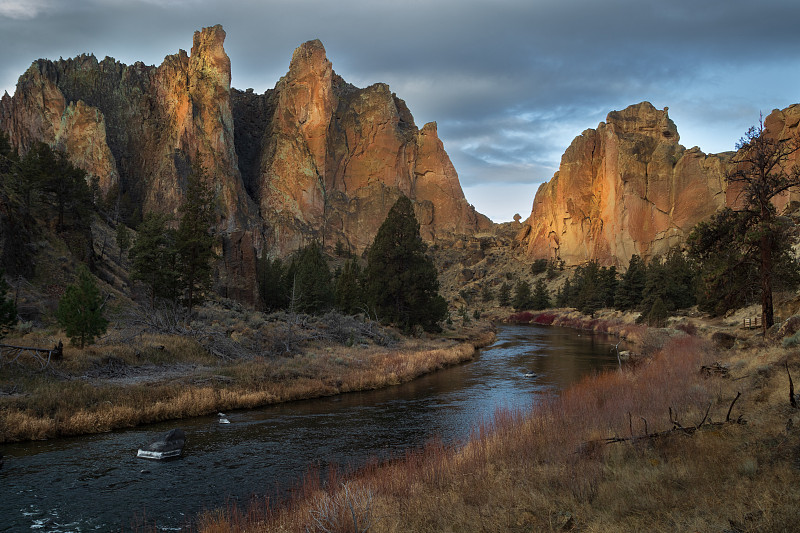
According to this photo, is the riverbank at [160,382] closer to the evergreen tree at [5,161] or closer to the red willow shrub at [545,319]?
the evergreen tree at [5,161]

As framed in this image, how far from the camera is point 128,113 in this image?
405ft

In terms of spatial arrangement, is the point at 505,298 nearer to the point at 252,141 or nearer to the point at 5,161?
the point at 5,161

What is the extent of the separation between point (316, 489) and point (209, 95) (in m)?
131

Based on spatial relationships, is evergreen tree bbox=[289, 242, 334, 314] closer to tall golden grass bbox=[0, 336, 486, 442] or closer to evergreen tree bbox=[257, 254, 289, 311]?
evergreen tree bbox=[257, 254, 289, 311]

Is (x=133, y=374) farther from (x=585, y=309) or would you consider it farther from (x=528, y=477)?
(x=585, y=309)

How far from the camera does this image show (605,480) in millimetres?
7656

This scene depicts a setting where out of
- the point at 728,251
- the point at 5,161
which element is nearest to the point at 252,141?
the point at 5,161

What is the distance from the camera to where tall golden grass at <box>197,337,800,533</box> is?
6027 millimetres

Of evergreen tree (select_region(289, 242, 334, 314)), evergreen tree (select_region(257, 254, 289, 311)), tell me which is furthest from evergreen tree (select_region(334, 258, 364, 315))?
evergreen tree (select_region(257, 254, 289, 311))

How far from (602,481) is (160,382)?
16796 mm

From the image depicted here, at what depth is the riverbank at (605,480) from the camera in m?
6.07

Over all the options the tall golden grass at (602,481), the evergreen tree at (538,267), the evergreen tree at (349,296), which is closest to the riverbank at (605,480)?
the tall golden grass at (602,481)

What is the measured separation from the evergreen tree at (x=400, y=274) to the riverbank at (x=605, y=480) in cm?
2864

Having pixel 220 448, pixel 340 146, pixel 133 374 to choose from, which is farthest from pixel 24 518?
pixel 340 146
